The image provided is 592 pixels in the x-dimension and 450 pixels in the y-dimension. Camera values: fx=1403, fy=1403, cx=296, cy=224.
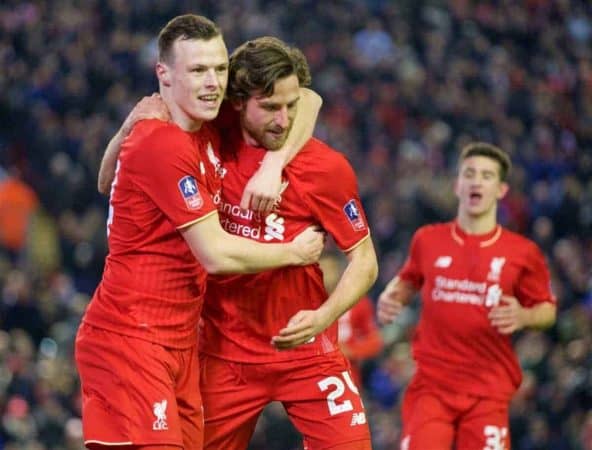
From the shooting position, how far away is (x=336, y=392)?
6555 mm

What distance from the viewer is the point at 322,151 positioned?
21.8ft

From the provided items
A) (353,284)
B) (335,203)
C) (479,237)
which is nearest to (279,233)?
(335,203)

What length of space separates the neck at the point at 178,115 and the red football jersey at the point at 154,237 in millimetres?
46

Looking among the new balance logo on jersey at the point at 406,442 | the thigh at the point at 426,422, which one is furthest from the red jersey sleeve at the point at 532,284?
the new balance logo on jersey at the point at 406,442

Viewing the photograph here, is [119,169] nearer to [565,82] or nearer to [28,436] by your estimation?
[28,436]

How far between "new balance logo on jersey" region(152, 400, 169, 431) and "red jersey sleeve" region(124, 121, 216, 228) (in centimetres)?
78

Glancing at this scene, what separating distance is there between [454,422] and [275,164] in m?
2.65

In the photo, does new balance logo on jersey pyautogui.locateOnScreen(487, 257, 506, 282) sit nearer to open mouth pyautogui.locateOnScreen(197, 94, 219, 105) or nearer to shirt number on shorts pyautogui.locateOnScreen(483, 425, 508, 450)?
shirt number on shorts pyautogui.locateOnScreen(483, 425, 508, 450)

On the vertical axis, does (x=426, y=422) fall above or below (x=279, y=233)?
below

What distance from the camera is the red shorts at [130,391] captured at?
5961 millimetres

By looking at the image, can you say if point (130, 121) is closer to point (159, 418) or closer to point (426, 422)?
point (159, 418)

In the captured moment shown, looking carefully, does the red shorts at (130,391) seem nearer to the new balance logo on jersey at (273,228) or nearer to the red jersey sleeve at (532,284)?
the new balance logo on jersey at (273,228)

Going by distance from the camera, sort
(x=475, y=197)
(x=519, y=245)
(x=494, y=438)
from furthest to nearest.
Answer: (x=475, y=197)
(x=519, y=245)
(x=494, y=438)

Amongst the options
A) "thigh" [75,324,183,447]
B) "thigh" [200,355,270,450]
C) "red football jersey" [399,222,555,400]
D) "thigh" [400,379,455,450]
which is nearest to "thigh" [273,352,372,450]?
"thigh" [200,355,270,450]
